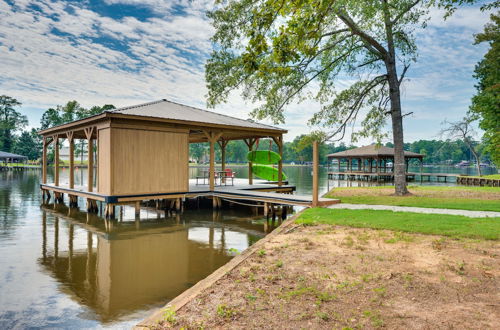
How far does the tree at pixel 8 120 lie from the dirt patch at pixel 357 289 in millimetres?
74579

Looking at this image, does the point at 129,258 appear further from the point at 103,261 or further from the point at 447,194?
the point at 447,194

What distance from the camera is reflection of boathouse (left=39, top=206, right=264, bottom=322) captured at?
203 inches

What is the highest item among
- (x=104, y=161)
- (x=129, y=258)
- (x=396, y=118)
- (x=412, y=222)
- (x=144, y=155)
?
(x=396, y=118)

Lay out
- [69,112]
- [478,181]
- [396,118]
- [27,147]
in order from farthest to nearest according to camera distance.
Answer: [27,147], [69,112], [478,181], [396,118]

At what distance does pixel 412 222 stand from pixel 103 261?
23.6 feet

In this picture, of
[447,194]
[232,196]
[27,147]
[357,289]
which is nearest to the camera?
[357,289]

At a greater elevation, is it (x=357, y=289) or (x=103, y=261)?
(x=357, y=289)

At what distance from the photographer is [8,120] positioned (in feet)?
225

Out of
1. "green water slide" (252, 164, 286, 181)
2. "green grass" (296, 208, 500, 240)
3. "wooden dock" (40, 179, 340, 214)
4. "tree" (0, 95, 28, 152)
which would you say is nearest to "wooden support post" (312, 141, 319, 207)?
"wooden dock" (40, 179, 340, 214)

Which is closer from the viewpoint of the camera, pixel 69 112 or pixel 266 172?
pixel 266 172

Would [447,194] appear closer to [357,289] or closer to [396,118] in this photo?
[396,118]

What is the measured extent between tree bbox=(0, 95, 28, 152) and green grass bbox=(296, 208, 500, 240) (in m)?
72.4

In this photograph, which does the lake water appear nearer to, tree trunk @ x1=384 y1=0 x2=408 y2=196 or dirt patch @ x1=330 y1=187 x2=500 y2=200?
dirt patch @ x1=330 y1=187 x2=500 y2=200

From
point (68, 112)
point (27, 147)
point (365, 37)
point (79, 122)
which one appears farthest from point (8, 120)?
point (365, 37)
